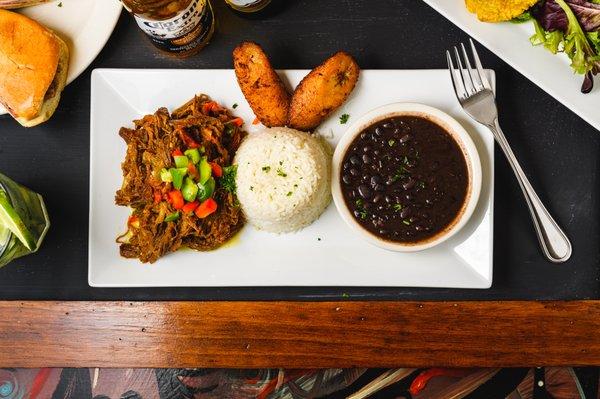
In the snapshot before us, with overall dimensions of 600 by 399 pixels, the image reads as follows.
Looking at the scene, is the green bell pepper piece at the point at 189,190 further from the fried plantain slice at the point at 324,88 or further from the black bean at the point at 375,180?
the black bean at the point at 375,180

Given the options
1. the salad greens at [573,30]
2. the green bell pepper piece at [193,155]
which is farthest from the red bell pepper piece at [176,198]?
the salad greens at [573,30]

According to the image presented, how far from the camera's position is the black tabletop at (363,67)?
2371 millimetres

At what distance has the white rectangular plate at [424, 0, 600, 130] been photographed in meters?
2.21

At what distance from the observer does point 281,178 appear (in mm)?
2176

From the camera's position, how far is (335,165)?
7.11 ft

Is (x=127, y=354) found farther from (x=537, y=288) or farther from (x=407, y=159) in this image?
(x=537, y=288)

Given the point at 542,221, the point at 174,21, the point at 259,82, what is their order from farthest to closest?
the point at 542,221 → the point at 259,82 → the point at 174,21

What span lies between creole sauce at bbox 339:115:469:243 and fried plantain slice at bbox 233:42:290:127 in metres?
0.32

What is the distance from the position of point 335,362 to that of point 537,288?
873 millimetres

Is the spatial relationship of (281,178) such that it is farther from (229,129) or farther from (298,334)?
(298,334)

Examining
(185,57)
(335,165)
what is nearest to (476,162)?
(335,165)

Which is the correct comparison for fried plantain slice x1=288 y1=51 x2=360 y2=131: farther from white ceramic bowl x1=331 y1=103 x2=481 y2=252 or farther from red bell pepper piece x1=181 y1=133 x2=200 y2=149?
red bell pepper piece x1=181 y1=133 x2=200 y2=149

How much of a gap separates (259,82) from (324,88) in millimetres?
246

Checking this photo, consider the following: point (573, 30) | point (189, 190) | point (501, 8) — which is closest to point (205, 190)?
point (189, 190)
